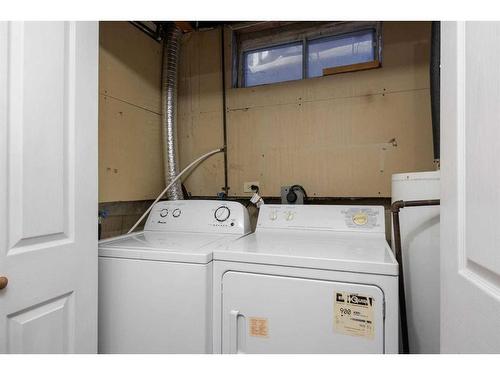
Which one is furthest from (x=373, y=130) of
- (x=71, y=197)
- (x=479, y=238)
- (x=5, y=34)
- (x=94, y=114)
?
(x=5, y=34)

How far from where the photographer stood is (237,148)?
214 cm

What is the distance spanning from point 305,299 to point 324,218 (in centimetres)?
63

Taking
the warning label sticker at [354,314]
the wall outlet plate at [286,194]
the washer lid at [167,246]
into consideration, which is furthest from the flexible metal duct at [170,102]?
the warning label sticker at [354,314]

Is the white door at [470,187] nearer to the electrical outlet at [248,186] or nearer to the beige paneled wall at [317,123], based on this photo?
the beige paneled wall at [317,123]

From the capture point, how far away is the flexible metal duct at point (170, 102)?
6.87ft

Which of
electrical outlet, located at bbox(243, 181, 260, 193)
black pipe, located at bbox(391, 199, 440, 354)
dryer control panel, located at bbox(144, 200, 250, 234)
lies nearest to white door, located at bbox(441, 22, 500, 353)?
black pipe, located at bbox(391, 199, 440, 354)

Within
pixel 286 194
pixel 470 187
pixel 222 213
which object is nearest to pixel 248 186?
pixel 286 194

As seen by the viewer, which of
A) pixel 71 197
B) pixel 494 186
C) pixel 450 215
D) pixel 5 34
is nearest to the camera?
pixel 494 186

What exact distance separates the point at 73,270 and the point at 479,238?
1.25 m

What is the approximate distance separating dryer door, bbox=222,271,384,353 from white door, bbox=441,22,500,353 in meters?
0.27

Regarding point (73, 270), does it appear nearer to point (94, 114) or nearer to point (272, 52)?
point (94, 114)

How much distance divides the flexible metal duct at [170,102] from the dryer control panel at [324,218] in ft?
2.57

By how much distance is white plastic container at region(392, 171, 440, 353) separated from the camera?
118cm

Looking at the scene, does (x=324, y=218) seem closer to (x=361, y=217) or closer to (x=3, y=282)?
(x=361, y=217)
